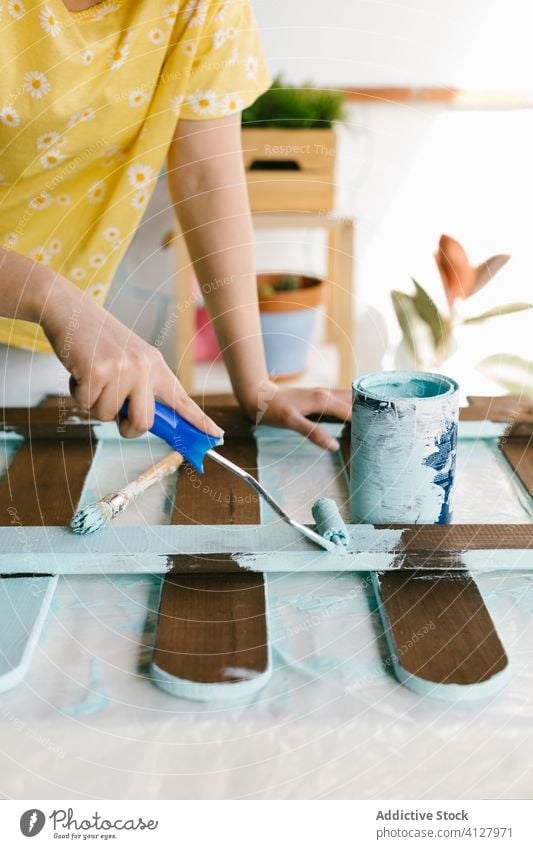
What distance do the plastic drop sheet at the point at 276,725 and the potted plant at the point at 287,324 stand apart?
3.99 ft

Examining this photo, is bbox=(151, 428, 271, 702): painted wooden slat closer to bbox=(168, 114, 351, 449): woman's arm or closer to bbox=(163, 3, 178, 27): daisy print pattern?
bbox=(168, 114, 351, 449): woman's arm

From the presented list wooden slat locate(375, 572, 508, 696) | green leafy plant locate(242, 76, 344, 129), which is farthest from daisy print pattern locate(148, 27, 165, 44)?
green leafy plant locate(242, 76, 344, 129)

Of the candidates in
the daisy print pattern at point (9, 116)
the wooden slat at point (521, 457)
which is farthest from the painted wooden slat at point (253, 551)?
the daisy print pattern at point (9, 116)

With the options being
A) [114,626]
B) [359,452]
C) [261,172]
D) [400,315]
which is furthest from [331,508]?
[261,172]

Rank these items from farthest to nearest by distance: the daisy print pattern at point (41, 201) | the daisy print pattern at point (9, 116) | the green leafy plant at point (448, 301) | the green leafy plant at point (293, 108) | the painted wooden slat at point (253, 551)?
the green leafy plant at point (293, 108), the green leafy plant at point (448, 301), the daisy print pattern at point (41, 201), the daisy print pattern at point (9, 116), the painted wooden slat at point (253, 551)

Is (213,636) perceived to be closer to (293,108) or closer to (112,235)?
(112,235)

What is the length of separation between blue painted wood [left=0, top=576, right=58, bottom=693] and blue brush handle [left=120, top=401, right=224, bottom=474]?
0.12 metres

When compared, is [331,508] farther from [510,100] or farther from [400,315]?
[510,100]

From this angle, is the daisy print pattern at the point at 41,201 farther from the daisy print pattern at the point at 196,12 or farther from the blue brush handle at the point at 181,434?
the blue brush handle at the point at 181,434

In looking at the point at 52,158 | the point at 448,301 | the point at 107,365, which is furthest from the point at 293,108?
Result: the point at 107,365

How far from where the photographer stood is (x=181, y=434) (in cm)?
58

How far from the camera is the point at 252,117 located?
162 cm

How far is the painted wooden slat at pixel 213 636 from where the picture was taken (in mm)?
423

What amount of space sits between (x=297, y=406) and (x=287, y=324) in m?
0.95
